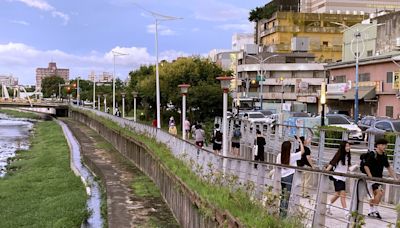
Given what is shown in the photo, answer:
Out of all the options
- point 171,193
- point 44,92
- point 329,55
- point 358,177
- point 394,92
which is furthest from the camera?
point 44,92

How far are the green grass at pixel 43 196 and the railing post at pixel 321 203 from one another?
1055 centimetres

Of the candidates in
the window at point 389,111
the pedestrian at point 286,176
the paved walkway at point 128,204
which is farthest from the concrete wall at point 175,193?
the window at point 389,111

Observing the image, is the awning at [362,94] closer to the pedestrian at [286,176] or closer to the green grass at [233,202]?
the green grass at [233,202]

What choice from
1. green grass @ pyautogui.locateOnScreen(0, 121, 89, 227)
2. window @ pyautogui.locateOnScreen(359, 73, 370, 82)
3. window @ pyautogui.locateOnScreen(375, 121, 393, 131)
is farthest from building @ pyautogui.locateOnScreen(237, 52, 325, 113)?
green grass @ pyautogui.locateOnScreen(0, 121, 89, 227)

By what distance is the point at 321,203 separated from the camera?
21.3ft

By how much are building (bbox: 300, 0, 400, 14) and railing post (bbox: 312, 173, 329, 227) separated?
114914 millimetres

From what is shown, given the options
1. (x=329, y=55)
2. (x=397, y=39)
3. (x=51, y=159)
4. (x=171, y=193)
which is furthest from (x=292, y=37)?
(x=171, y=193)

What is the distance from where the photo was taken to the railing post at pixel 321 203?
21.3ft

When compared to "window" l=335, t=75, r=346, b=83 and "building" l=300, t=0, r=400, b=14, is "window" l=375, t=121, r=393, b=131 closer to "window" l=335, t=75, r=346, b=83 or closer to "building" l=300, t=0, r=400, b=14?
"window" l=335, t=75, r=346, b=83

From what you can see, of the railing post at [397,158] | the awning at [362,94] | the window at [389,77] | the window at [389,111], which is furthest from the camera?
the awning at [362,94]

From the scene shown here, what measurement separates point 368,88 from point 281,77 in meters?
37.5

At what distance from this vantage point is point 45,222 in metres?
16.2

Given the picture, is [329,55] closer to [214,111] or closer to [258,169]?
[214,111]

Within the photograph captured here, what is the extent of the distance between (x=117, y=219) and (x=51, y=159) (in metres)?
21.2
